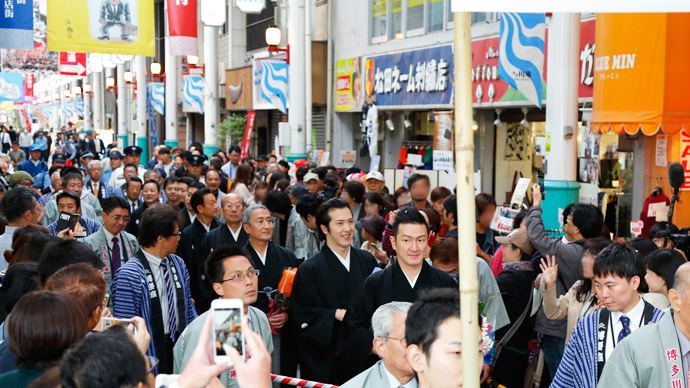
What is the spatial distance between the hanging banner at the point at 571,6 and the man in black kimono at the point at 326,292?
11.4ft

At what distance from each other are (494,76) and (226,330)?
1267 cm

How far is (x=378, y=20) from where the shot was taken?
19.1 metres

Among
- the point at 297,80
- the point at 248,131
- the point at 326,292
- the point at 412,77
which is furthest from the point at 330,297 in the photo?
the point at 248,131

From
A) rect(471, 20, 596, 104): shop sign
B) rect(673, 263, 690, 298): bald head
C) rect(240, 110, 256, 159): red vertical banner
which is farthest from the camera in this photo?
rect(240, 110, 256, 159): red vertical banner

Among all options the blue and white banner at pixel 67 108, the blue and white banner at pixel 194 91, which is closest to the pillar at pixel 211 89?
the blue and white banner at pixel 194 91

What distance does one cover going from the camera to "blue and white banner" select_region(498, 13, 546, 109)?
11.6 m

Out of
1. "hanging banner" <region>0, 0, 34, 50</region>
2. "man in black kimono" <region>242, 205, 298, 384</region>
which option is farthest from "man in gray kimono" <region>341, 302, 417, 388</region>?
"hanging banner" <region>0, 0, 34, 50</region>

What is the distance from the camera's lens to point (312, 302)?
19.3ft

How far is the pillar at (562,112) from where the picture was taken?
37.9ft

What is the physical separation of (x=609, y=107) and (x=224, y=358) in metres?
9.24

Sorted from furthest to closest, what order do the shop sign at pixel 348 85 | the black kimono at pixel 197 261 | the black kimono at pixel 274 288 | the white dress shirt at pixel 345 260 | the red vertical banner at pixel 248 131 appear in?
1. the red vertical banner at pixel 248 131
2. the shop sign at pixel 348 85
3. the black kimono at pixel 197 261
4. the black kimono at pixel 274 288
5. the white dress shirt at pixel 345 260

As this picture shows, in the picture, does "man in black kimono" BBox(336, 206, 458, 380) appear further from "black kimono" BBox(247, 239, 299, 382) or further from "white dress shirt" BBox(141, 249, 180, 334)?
"white dress shirt" BBox(141, 249, 180, 334)

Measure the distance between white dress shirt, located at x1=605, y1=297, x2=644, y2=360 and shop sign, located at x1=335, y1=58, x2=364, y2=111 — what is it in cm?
1539

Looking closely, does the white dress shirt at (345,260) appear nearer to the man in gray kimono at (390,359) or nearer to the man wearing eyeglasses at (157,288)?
the man wearing eyeglasses at (157,288)
